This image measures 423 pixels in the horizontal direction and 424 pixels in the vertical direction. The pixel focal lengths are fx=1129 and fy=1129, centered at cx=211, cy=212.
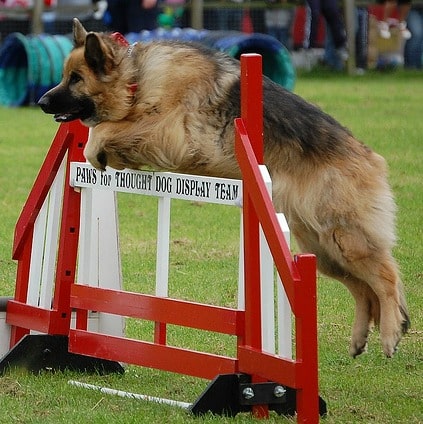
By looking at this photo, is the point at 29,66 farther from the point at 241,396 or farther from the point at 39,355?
the point at 241,396

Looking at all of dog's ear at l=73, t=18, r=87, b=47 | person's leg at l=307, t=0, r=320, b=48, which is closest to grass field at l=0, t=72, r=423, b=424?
dog's ear at l=73, t=18, r=87, b=47

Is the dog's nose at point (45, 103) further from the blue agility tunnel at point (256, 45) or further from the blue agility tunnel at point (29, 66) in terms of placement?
the blue agility tunnel at point (256, 45)

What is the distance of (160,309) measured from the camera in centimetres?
483

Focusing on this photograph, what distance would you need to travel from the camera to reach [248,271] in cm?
445

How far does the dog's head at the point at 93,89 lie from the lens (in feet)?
17.8

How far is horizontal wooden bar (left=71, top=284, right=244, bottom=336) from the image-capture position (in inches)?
179

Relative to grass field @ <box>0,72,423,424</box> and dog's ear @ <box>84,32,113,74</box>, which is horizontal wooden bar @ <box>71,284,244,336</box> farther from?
Result: dog's ear @ <box>84,32,113,74</box>

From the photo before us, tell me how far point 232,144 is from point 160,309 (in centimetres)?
92

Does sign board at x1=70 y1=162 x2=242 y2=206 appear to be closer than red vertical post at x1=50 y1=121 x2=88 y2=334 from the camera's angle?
Yes

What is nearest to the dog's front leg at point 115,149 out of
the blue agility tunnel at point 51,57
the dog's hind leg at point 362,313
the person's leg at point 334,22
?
the dog's hind leg at point 362,313

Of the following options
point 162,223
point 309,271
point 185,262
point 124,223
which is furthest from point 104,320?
point 124,223

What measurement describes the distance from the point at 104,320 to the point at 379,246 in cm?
137

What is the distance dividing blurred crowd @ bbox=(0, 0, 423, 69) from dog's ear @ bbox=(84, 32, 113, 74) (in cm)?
1534

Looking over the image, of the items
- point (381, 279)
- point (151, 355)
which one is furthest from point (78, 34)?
point (381, 279)
